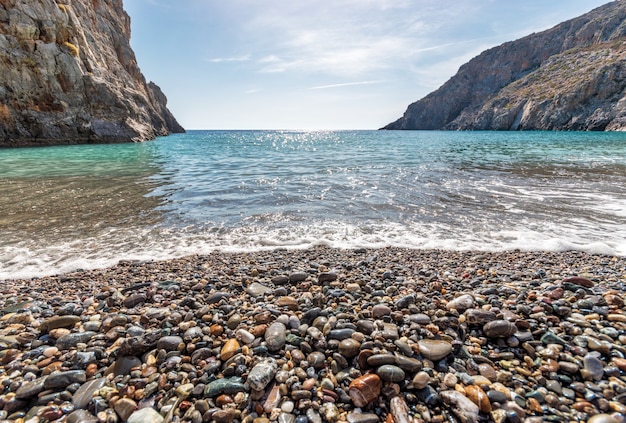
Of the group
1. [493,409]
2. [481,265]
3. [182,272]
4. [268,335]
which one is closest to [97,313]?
[182,272]

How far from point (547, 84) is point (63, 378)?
132 m

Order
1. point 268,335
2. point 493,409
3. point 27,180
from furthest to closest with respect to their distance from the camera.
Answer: point 27,180 → point 268,335 → point 493,409

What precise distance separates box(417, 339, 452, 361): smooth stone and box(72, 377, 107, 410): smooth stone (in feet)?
9.70

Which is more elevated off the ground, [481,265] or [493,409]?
[493,409]

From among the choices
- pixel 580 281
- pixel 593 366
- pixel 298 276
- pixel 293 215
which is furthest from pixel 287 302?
pixel 293 215

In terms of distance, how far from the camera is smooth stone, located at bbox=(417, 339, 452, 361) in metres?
2.62

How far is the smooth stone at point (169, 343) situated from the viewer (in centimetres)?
285

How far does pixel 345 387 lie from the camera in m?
2.41

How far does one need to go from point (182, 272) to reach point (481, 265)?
564cm

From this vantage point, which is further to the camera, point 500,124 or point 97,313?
point 500,124

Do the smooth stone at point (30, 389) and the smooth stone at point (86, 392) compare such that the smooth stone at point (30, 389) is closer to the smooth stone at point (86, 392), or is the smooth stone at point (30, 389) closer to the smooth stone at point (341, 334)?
the smooth stone at point (86, 392)

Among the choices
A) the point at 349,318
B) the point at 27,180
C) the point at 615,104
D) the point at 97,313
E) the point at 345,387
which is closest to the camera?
the point at 345,387

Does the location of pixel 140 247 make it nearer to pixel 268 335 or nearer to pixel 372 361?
pixel 268 335

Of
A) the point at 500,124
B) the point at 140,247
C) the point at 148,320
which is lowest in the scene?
the point at 140,247
